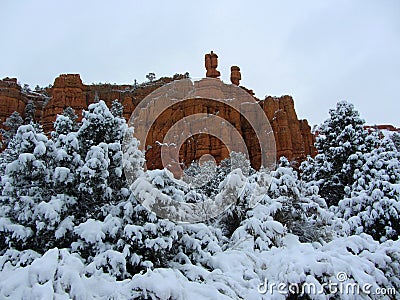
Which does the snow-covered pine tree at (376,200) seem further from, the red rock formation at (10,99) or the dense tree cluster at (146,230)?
the red rock formation at (10,99)

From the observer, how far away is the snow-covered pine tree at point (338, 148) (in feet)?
52.8

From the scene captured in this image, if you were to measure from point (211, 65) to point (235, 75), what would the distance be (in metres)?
3.29

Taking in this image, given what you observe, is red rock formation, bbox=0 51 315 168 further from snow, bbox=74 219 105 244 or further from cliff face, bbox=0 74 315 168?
snow, bbox=74 219 105 244

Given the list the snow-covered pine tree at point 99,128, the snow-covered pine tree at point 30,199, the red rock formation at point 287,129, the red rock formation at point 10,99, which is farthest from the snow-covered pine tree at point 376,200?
the red rock formation at point 10,99

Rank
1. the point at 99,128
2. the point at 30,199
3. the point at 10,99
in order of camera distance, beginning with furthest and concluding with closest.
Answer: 1. the point at 10,99
2. the point at 99,128
3. the point at 30,199

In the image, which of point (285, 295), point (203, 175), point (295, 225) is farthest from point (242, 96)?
point (285, 295)

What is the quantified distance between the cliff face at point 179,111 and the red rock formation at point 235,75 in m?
4.17

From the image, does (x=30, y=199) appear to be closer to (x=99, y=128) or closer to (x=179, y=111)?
(x=99, y=128)

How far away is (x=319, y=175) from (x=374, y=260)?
39.2ft

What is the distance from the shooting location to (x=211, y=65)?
44.8 meters

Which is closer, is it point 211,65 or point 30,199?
point 30,199

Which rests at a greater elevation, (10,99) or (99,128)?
(10,99)

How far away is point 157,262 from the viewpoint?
709 cm

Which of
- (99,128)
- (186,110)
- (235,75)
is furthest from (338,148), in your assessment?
(235,75)
